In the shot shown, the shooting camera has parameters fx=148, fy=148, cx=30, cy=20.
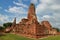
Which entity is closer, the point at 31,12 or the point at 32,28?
the point at 32,28

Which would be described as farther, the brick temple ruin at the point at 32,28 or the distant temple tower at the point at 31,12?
the distant temple tower at the point at 31,12

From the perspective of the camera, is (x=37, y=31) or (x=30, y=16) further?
(x=30, y=16)

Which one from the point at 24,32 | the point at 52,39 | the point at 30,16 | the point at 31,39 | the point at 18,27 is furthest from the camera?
the point at 30,16

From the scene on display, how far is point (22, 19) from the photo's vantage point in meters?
63.2

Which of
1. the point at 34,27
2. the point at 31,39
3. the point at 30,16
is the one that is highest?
the point at 30,16

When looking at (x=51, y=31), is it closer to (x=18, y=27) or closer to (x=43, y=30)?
(x=43, y=30)

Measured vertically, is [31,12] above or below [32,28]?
above

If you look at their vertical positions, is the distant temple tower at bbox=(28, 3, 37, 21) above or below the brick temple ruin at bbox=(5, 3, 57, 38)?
above

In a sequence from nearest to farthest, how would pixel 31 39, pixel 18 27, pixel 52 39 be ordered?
pixel 52 39 < pixel 31 39 < pixel 18 27

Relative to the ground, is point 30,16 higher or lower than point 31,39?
higher

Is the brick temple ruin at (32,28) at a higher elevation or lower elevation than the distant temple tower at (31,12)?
lower

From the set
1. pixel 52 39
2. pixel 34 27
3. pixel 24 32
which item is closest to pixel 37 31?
pixel 34 27

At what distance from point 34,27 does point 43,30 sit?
20.5 ft

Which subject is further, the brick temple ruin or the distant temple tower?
the distant temple tower
